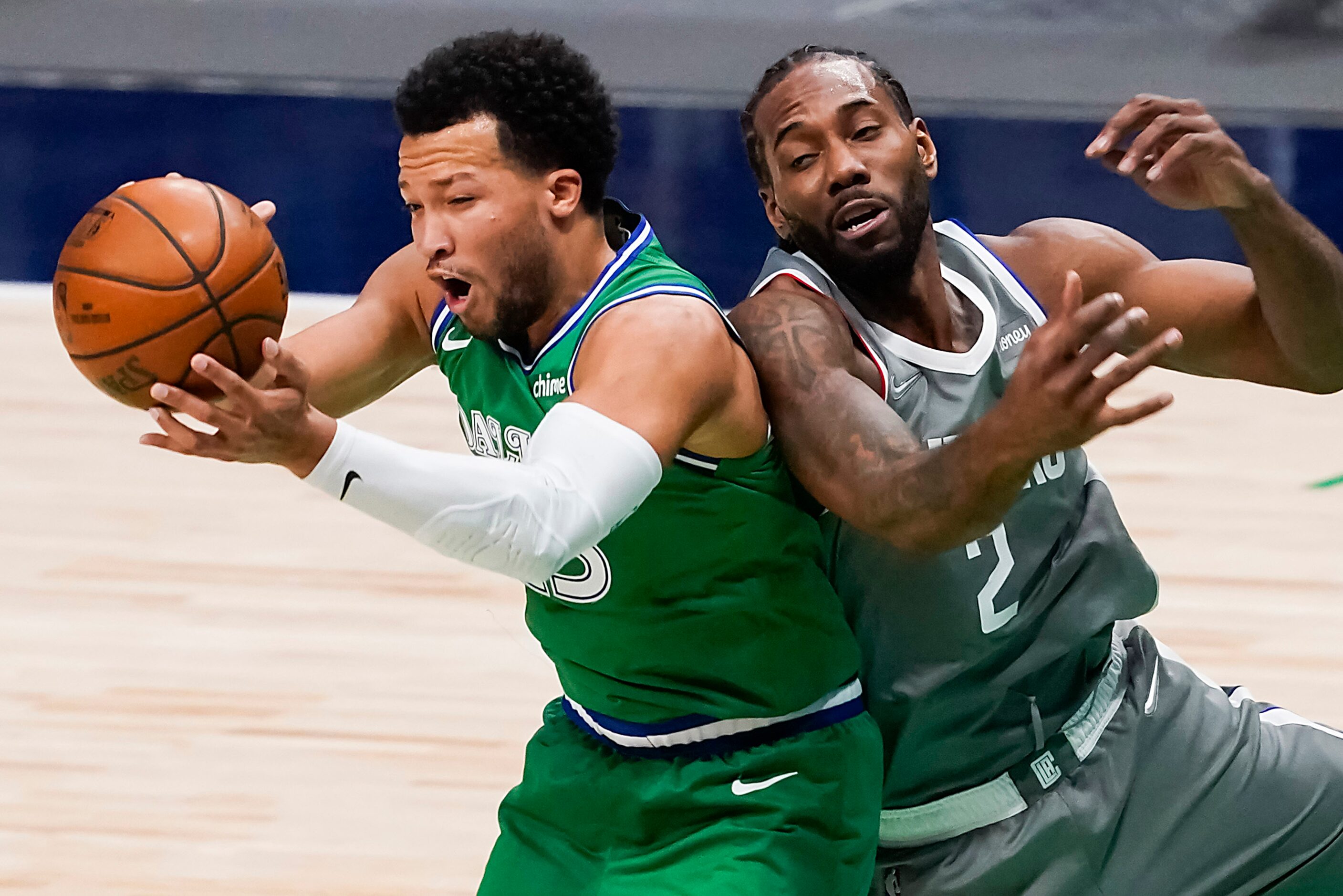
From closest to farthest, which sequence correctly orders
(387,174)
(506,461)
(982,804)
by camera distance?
(506,461), (982,804), (387,174)

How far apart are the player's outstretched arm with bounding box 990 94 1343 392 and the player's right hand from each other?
53 cm

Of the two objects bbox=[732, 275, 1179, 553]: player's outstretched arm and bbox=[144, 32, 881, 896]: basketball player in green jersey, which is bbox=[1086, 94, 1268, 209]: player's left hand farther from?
bbox=[144, 32, 881, 896]: basketball player in green jersey

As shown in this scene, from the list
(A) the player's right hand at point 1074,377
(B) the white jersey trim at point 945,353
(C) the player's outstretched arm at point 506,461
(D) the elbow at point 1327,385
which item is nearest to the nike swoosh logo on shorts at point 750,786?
(C) the player's outstretched arm at point 506,461

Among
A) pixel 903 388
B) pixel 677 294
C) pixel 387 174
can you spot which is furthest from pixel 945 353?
pixel 387 174

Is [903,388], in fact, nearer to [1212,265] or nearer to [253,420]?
[1212,265]

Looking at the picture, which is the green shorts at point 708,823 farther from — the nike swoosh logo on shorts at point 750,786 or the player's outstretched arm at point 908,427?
the player's outstretched arm at point 908,427

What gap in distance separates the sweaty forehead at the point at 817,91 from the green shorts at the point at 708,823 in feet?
2.81

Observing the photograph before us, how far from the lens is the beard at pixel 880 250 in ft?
8.14

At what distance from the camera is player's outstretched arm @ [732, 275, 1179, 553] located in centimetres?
186

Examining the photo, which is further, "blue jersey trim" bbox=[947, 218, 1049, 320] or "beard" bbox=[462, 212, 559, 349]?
"blue jersey trim" bbox=[947, 218, 1049, 320]

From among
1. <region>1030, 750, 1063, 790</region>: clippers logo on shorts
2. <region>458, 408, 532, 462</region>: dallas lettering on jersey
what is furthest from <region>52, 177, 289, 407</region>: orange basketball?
<region>1030, 750, 1063, 790</region>: clippers logo on shorts

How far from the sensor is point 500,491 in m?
1.95

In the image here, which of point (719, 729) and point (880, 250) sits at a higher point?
point (880, 250)

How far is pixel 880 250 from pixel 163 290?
98 centimetres
